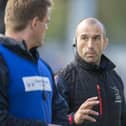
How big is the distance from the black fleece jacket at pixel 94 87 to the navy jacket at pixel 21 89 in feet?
3.68

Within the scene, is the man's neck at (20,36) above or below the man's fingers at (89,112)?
above

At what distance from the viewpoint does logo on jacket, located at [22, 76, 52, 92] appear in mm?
3799

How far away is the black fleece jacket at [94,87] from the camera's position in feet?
16.8

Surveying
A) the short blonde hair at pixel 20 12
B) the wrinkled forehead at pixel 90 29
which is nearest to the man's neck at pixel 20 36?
the short blonde hair at pixel 20 12

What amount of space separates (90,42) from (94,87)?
410 millimetres

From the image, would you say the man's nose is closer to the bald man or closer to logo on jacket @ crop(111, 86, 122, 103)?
the bald man

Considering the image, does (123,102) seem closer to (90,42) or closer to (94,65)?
(94,65)

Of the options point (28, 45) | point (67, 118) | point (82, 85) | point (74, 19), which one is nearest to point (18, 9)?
point (28, 45)

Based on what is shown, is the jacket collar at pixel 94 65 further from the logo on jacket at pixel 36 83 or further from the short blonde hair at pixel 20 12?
the short blonde hair at pixel 20 12

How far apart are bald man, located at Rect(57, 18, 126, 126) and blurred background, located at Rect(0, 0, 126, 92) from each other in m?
5.58

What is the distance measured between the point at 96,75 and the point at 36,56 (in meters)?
1.38

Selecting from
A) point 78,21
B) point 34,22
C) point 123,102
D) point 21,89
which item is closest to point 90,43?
point 123,102

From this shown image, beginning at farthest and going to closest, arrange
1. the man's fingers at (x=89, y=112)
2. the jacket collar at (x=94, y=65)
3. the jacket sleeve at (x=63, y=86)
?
1. the jacket collar at (x=94, y=65)
2. the jacket sleeve at (x=63, y=86)
3. the man's fingers at (x=89, y=112)

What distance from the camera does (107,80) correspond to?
210 inches
